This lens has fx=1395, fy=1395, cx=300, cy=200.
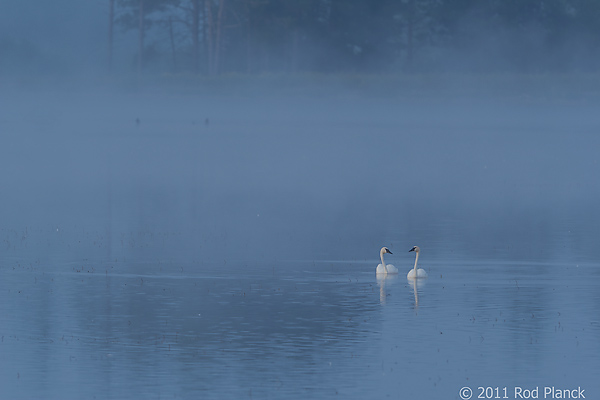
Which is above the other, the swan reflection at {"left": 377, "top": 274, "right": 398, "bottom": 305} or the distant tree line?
the distant tree line

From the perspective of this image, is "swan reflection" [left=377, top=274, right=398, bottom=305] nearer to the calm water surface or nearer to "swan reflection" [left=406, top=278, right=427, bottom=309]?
the calm water surface

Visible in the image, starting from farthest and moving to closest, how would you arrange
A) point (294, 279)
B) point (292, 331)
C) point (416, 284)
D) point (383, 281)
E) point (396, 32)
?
point (396, 32) < point (294, 279) < point (383, 281) < point (416, 284) < point (292, 331)

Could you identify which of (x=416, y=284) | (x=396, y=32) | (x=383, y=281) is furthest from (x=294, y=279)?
(x=396, y=32)

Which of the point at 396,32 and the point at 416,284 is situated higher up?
the point at 396,32

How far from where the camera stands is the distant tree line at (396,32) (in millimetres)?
134125

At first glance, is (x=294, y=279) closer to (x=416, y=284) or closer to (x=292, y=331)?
(x=416, y=284)

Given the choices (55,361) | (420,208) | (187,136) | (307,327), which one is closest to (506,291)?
(307,327)

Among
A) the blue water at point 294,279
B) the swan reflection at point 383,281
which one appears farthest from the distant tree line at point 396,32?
the swan reflection at point 383,281

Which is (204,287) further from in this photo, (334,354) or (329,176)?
(329,176)

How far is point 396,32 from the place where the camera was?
13738 cm

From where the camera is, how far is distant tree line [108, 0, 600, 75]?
13412 centimetres

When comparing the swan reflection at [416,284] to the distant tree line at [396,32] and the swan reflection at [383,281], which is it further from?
the distant tree line at [396,32]

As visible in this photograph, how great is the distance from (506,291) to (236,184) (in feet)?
109

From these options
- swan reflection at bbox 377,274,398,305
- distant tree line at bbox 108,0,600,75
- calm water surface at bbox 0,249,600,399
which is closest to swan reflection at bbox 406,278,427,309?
calm water surface at bbox 0,249,600,399
